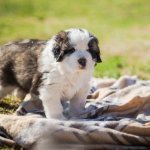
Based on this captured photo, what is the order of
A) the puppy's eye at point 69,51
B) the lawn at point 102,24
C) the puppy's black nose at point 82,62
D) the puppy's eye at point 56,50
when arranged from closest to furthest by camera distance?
the puppy's black nose at point 82,62 → the puppy's eye at point 69,51 → the puppy's eye at point 56,50 → the lawn at point 102,24

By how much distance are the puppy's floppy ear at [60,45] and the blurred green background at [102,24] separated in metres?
4.58

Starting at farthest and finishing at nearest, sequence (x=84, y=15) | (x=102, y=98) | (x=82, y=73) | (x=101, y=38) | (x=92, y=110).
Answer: (x=84, y=15)
(x=101, y=38)
(x=102, y=98)
(x=92, y=110)
(x=82, y=73)

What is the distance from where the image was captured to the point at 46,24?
1862 cm

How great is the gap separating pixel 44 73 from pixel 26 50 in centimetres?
67

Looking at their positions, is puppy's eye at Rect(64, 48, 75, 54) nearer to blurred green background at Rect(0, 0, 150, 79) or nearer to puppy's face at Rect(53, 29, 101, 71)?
puppy's face at Rect(53, 29, 101, 71)

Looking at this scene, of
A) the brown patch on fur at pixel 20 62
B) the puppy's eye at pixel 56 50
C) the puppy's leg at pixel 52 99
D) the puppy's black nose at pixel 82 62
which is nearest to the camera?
the puppy's black nose at pixel 82 62

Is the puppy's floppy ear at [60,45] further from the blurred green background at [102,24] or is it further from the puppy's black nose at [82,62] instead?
the blurred green background at [102,24]

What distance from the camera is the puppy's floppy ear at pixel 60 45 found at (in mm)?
7152

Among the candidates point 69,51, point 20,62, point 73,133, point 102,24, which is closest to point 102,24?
point 102,24

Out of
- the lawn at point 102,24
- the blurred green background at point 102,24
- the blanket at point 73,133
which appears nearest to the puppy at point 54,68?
the blanket at point 73,133

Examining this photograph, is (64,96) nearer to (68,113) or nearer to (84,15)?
(68,113)

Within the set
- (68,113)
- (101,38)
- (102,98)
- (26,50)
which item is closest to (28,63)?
(26,50)

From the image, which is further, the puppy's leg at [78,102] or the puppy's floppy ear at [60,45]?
the puppy's leg at [78,102]

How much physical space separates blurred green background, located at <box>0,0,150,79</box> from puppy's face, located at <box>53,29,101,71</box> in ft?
15.2
